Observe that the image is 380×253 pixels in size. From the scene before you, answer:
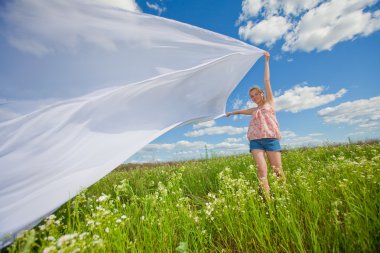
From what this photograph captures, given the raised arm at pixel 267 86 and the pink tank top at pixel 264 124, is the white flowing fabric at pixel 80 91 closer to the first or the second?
the raised arm at pixel 267 86

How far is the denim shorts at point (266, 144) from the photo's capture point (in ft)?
13.2

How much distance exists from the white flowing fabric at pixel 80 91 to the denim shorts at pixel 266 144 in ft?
3.68

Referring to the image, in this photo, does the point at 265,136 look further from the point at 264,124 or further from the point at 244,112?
the point at 244,112

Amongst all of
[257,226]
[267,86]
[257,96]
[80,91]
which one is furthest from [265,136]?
[80,91]

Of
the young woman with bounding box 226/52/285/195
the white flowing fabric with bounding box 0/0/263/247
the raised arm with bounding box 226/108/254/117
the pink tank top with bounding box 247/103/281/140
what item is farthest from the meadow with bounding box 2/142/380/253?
the raised arm with bounding box 226/108/254/117

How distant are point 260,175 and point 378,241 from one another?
219 centimetres

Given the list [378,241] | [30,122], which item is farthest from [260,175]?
[30,122]

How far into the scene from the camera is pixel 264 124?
4.04 m

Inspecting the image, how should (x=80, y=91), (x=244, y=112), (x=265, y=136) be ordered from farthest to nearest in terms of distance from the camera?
1. (x=244, y=112)
2. (x=265, y=136)
3. (x=80, y=91)

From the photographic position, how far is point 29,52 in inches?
129

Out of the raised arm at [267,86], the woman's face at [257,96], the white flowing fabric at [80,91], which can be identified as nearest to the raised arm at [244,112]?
the woman's face at [257,96]

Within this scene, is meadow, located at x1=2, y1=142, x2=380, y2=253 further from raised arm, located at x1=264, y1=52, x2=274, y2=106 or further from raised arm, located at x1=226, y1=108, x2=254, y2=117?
raised arm, located at x1=226, y1=108, x2=254, y2=117

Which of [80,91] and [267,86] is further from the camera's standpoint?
[267,86]

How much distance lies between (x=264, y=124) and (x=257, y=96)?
23.5 inches
